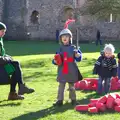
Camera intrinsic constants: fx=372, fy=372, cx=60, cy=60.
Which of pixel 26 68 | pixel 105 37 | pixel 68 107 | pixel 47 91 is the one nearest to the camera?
pixel 68 107

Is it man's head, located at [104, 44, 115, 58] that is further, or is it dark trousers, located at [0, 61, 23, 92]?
man's head, located at [104, 44, 115, 58]

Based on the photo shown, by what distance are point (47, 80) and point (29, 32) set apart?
2613 centimetres

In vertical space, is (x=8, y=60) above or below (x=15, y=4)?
below

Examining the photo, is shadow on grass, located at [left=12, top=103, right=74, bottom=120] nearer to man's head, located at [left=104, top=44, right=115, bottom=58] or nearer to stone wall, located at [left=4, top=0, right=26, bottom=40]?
man's head, located at [left=104, top=44, right=115, bottom=58]

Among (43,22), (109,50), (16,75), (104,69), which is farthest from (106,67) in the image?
(43,22)

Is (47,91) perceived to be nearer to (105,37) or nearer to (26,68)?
(26,68)

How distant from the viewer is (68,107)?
646 centimetres

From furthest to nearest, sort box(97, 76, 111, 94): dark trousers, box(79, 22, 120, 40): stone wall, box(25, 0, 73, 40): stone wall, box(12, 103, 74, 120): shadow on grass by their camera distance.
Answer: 1. box(25, 0, 73, 40): stone wall
2. box(79, 22, 120, 40): stone wall
3. box(97, 76, 111, 94): dark trousers
4. box(12, 103, 74, 120): shadow on grass

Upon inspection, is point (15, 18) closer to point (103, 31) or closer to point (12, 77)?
point (103, 31)

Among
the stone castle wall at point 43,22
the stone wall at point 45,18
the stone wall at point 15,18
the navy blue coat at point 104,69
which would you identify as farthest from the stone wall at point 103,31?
the navy blue coat at point 104,69

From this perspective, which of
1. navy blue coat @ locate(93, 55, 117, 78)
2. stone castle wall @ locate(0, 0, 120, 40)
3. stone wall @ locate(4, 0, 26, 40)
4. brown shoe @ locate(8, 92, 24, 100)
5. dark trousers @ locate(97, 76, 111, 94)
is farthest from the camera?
stone wall @ locate(4, 0, 26, 40)

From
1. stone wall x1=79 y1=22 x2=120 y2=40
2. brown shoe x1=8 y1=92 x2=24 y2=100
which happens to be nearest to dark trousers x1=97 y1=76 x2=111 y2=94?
brown shoe x1=8 y1=92 x2=24 y2=100

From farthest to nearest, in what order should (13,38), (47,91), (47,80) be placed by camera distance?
(13,38) → (47,80) → (47,91)

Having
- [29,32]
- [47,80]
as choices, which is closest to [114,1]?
[47,80]
